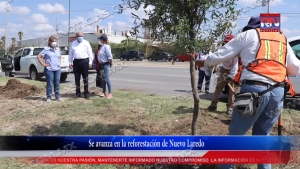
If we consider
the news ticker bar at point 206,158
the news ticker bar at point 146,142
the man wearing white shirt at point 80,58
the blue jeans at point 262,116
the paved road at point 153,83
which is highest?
the man wearing white shirt at point 80,58

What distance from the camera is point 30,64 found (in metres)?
16.6

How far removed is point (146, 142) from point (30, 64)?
14400 mm

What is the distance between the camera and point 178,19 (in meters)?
4.23

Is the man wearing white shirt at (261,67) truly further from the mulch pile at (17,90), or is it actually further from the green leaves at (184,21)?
the mulch pile at (17,90)

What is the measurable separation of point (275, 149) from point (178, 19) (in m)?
1.83

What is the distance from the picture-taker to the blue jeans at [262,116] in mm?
3488

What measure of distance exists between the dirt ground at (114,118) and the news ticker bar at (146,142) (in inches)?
41.6

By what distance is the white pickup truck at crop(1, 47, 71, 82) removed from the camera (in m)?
16.1

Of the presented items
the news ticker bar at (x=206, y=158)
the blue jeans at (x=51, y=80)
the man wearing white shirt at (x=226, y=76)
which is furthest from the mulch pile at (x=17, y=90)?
the news ticker bar at (x=206, y=158)

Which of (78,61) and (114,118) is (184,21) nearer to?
(114,118)

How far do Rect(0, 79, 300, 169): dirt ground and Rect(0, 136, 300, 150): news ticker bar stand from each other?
1057 mm

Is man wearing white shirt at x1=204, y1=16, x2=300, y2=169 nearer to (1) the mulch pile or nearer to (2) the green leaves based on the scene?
→ (2) the green leaves

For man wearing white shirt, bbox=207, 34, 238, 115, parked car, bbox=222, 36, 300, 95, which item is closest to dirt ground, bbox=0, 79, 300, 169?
man wearing white shirt, bbox=207, 34, 238, 115

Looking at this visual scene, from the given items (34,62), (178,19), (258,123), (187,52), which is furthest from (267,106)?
(34,62)
